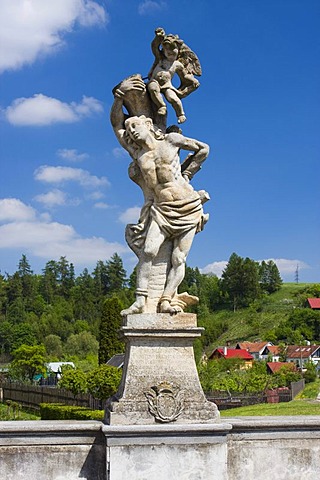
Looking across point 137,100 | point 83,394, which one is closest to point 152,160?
point 137,100

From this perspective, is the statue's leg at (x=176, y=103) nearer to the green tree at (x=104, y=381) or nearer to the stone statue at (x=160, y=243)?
the stone statue at (x=160, y=243)

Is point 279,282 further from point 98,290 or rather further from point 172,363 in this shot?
point 172,363

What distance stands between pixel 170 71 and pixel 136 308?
289 centimetres

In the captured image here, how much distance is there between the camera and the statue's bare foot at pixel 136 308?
7.08m

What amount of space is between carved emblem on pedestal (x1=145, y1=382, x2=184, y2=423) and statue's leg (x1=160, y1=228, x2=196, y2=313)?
987mm

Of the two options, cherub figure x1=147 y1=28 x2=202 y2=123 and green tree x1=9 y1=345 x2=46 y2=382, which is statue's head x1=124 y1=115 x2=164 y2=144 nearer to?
cherub figure x1=147 y1=28 x2=202 y2=123

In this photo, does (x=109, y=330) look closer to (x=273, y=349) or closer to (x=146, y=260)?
(x=146, y=260)

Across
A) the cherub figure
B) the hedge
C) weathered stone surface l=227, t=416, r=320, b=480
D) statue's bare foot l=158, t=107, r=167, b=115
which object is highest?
the cherub figure

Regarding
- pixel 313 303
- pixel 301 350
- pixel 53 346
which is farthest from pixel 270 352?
pixel 53 346

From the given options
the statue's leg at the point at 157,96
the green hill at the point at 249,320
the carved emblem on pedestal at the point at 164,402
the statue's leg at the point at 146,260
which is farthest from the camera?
the green hill at the point at 249,320

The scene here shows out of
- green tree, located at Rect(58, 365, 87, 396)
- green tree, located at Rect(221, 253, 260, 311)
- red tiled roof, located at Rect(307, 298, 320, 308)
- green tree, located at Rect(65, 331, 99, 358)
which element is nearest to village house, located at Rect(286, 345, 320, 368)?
green tree, located at Rect(65, 331, 99, 358)

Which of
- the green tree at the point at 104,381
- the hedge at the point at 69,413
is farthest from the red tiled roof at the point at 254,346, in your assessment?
the green tree at the point at 104,381

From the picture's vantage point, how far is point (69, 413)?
28172 millimetres

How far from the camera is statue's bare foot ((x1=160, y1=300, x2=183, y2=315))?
7.07 meters
